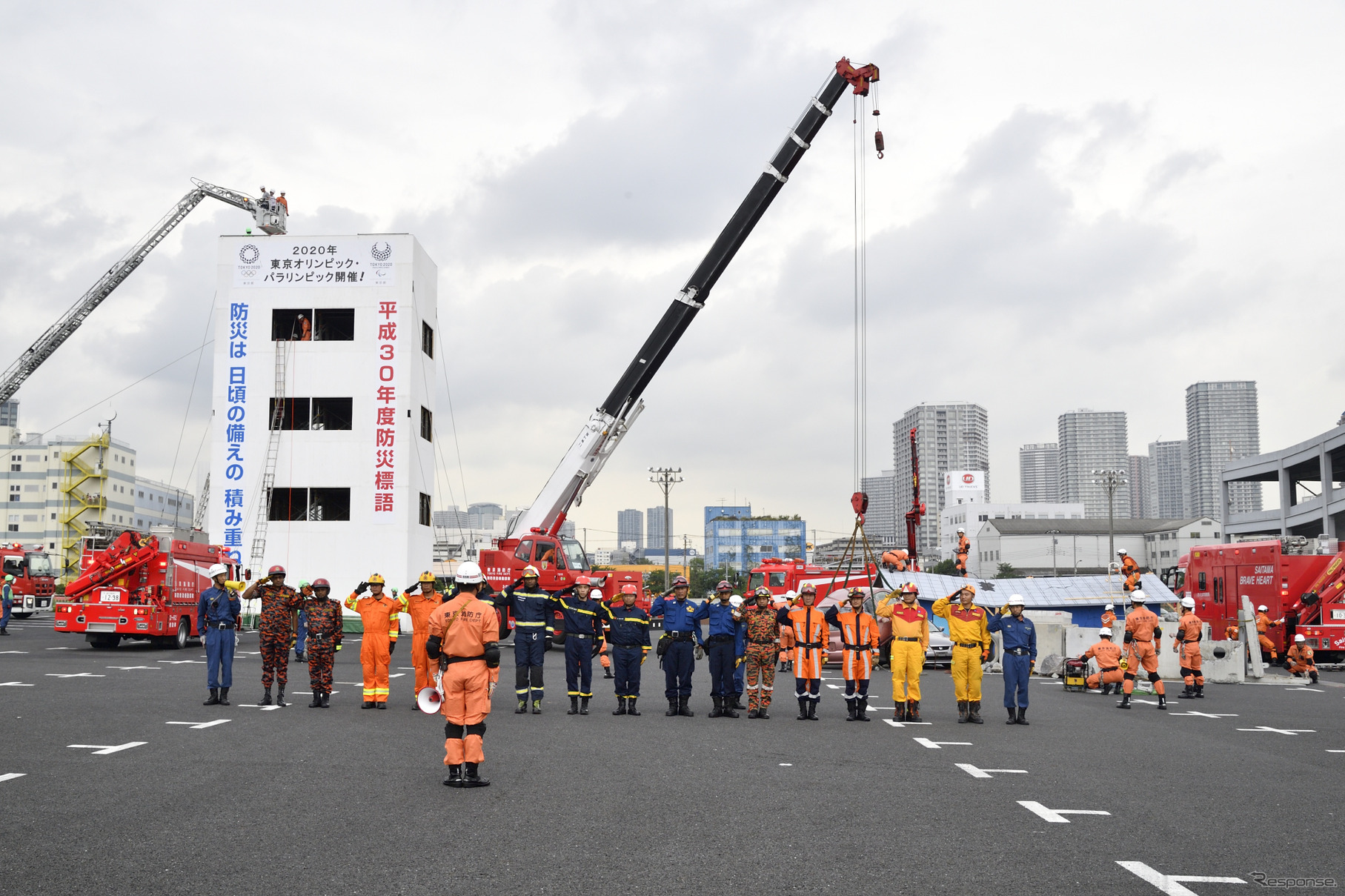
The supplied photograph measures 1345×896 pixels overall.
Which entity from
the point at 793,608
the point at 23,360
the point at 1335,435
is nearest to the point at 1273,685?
the point at 793,608

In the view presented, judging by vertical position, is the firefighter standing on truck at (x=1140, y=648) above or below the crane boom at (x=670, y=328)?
below

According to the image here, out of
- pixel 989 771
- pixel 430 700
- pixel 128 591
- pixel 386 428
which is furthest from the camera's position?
pixel 386 428

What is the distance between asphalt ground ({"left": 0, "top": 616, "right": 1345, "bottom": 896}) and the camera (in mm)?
6160

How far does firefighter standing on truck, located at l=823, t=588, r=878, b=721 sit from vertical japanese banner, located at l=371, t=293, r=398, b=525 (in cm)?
2909

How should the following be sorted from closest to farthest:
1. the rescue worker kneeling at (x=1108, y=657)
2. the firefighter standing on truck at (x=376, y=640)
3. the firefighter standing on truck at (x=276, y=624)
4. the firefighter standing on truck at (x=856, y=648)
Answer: the firefighter standing on truck at (x=856, y=648) < the firefighter standing on truck at (x=276, y=624) < the firefighter standing on truck at (x=376, y=640) < the rescue worker kneeling at (x=1108, y=657)

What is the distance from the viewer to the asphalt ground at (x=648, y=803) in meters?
6.16

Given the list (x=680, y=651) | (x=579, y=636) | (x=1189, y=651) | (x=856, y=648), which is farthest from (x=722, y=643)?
(x=1189, y=651)

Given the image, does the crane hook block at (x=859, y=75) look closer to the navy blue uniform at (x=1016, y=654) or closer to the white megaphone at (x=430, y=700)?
the navy blue uniform at (x=1016, y=654)

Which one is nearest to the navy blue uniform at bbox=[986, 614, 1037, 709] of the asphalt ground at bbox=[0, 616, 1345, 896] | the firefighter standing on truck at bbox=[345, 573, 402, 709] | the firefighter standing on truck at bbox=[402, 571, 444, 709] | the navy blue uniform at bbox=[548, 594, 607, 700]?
the asphalt ground at bbox=[0, 616, 1345, 896]

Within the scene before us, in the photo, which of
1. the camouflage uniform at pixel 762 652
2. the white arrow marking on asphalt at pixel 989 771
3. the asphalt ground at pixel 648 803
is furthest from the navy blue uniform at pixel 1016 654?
the white arrow marking on asphalt at pixel 989 771

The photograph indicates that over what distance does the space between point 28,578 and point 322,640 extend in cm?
3991

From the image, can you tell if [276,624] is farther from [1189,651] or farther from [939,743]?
[1189,651]

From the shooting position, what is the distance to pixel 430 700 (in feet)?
30.2

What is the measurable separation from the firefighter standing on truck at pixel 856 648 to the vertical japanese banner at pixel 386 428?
29.1 metres
